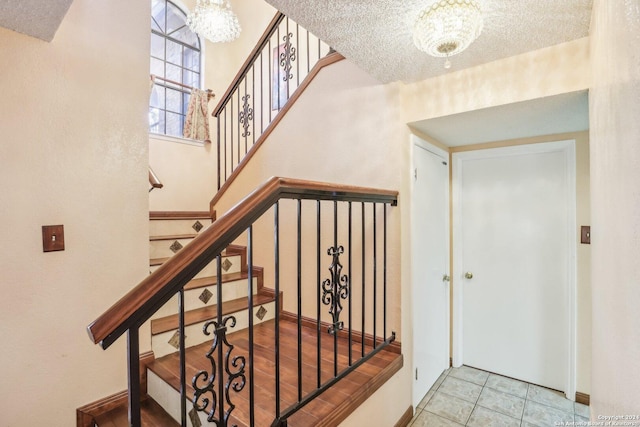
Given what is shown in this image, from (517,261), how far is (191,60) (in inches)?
196

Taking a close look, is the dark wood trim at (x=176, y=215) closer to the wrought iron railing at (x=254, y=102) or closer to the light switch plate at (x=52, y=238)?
the wrought iron railing at (x=254, y=102)

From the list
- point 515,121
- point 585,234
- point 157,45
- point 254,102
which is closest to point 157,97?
point 157,45

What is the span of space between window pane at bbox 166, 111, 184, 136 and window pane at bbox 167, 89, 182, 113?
0.27 feet

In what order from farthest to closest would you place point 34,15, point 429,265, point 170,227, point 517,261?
1. point 170,227
2. point 517,261
3. point 429,265
4. point 34,15

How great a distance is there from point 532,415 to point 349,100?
2.52 meters

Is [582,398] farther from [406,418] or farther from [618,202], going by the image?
[618,202]

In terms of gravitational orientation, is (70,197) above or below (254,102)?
below

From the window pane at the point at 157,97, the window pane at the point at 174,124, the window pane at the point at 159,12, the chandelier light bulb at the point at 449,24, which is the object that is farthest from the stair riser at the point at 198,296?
the window pane at the point at 159,12

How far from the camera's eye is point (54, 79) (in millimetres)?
1525

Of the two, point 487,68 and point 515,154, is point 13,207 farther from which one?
point 515,154

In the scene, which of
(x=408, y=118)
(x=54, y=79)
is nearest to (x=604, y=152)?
(x=408, y=118)

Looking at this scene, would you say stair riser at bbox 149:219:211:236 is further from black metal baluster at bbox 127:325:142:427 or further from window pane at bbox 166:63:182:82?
window pane at bbox 166:63:182:82

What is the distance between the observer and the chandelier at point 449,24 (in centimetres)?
117

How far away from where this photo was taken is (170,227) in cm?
281
